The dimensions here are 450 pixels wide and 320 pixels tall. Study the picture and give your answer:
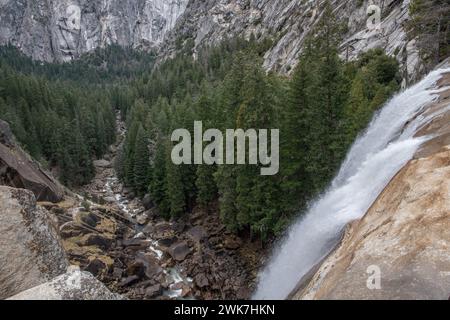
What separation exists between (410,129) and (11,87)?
9159cm

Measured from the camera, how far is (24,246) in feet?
31.4

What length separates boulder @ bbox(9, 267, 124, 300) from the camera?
7.27 metres

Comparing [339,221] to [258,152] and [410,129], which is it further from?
[258,152]

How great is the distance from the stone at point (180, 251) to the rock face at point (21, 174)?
13030 millimetres

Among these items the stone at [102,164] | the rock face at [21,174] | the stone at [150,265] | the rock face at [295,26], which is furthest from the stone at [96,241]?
the stone at [102,164]

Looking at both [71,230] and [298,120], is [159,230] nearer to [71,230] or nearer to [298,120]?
[71,230]

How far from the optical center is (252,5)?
129m

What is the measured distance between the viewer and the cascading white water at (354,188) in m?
14.6

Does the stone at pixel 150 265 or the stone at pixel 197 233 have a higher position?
the stone at pixel 197 233

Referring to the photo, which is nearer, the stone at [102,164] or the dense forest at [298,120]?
the dense forest at [298,120]

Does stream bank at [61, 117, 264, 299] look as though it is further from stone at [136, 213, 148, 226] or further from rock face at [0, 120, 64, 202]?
rock face at [0, 120, 64, 202]

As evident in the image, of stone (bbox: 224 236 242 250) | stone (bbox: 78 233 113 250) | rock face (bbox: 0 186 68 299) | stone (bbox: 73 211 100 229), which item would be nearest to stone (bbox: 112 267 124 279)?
stone (bbox: 78 233 113 250)

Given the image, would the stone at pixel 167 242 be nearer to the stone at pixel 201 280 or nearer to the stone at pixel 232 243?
the stone at pixel 232 243
